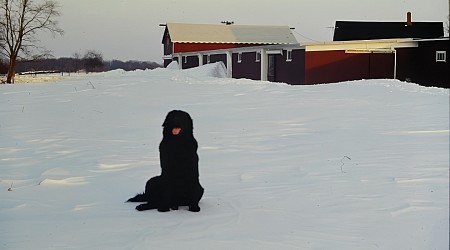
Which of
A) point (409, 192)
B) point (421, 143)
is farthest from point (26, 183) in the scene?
point (421, 143)

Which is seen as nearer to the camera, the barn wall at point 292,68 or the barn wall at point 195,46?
the barn wall at point 292,68

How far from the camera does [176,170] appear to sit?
4.77m

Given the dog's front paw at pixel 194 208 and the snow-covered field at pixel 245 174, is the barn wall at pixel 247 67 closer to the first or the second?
the snow-covered field at pixel 245 174

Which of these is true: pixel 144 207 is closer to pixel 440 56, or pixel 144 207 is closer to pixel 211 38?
pixel 440 56

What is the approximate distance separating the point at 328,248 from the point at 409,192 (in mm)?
1975

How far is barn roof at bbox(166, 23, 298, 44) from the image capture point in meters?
38.1

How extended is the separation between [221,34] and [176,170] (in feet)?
112

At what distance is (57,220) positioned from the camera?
4.66m

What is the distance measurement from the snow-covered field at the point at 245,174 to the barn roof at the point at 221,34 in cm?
2427

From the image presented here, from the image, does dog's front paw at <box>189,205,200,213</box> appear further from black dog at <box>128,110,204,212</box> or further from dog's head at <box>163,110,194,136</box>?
dog's head at <box>163,110,194,136</box>

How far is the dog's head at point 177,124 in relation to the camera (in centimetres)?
467

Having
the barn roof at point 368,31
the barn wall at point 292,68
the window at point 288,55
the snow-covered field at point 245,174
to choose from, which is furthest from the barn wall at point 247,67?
the snow-covered field at point 245,174

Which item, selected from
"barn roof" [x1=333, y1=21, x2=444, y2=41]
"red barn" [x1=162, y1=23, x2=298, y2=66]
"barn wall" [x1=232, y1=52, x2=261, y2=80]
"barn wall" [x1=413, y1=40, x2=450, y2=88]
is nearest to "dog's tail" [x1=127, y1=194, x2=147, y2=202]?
"barn wall" [x1=413, y1=40, x2=450, y2=88]

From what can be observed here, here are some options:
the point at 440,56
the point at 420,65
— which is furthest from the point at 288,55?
the point at 440,56
